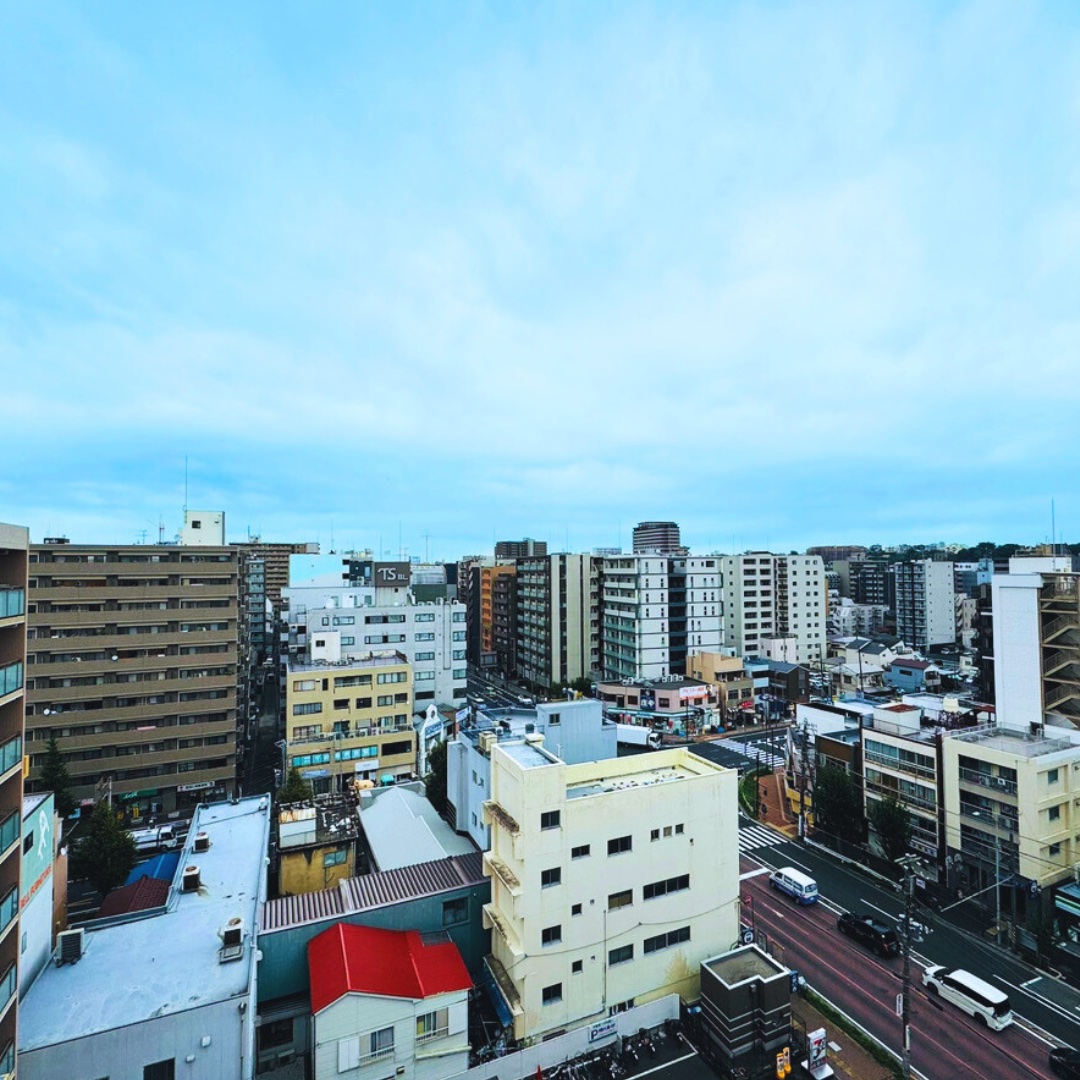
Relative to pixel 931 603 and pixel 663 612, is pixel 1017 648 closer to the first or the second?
pixel 663 612

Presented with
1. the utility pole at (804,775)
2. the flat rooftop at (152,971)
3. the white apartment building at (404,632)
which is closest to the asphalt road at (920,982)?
the utility pole at (804,775)

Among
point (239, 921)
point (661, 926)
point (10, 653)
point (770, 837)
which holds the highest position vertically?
point (10, 653)

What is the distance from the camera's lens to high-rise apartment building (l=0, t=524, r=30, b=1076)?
47.2 feet

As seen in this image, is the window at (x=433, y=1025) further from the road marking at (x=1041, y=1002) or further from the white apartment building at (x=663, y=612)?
the white apartment building at (x=663, y=612)

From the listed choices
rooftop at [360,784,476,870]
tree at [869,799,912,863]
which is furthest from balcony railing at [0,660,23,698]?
tree at [869,799,912,863]

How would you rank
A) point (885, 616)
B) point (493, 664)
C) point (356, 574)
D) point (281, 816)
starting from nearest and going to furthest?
1. point (281, 816)
2. point (356, 574)
3. point (493, 664)
4. point (885, 616)

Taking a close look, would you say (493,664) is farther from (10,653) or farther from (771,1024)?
(10,653)

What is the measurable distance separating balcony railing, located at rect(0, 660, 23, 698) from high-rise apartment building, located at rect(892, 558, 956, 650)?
123783 millimetres

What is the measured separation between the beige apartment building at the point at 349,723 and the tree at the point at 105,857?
49.5 ft

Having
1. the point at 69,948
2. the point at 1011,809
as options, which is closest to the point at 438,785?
the point at 69,948

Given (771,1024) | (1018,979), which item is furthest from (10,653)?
(1018,979)

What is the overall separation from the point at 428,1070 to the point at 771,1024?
1164 cm

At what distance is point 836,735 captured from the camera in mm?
41406

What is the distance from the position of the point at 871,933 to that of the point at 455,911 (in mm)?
18825
